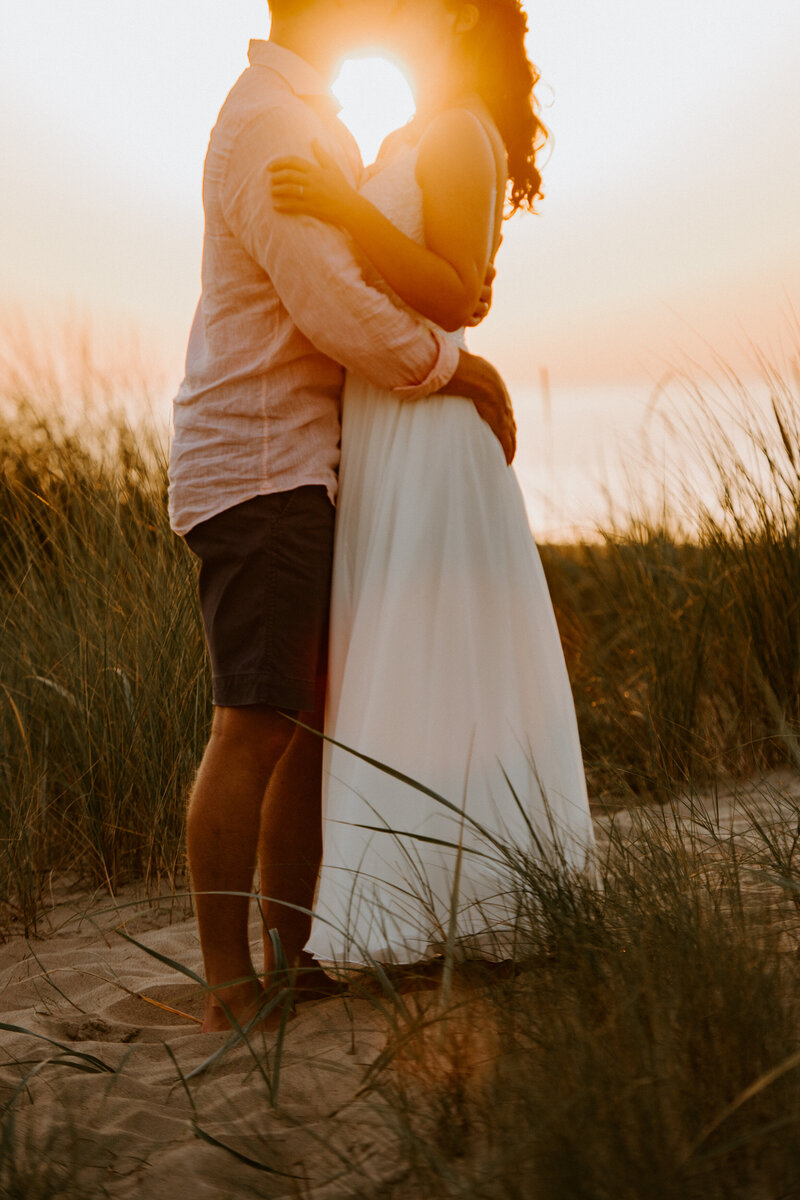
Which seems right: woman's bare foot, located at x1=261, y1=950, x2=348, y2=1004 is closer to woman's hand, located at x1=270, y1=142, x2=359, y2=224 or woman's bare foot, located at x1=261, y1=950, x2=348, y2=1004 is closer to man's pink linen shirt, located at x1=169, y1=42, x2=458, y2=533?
man's pink linen shirt, located at x1=169, y1=42, x2=458, y2=533

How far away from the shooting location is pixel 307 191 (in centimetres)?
172

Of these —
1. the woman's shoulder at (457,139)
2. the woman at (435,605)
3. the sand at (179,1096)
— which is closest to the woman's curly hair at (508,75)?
the woman at (435,605)

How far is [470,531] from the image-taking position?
1934 mm

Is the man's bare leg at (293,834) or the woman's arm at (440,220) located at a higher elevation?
the woman's arm at (440,220)

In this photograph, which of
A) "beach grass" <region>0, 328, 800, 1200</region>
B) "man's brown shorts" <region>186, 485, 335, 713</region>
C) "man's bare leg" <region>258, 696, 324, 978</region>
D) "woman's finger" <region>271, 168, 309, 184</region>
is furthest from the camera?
"man's bare leg" <region>258, 696, 324, 978</region>

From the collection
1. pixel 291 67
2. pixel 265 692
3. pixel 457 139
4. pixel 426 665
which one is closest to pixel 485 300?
pixel 457 139

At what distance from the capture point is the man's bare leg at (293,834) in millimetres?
2059

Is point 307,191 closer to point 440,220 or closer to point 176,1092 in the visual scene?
point 440,220

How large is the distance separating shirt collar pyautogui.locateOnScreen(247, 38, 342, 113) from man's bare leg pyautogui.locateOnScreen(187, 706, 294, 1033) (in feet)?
3.54

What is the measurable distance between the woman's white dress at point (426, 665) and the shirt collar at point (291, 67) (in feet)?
0.58

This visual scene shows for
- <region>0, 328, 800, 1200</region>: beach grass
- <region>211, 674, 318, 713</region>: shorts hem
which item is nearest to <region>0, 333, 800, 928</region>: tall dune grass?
<region>0, 328, 800, 1200</region>: beach grass

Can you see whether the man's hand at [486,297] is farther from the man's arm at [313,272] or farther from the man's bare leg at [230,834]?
the man's bare leg at [230,834]

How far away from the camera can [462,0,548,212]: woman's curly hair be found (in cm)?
203

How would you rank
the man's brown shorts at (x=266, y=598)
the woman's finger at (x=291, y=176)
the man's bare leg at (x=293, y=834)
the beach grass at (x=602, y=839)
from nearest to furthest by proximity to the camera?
the beach grass at (x=602, y=839)
the woman's finger at (x=291, y=176)
the man's brown shorts at (x=266, y=598)
the man's bare leg at (x=293, y=834)
